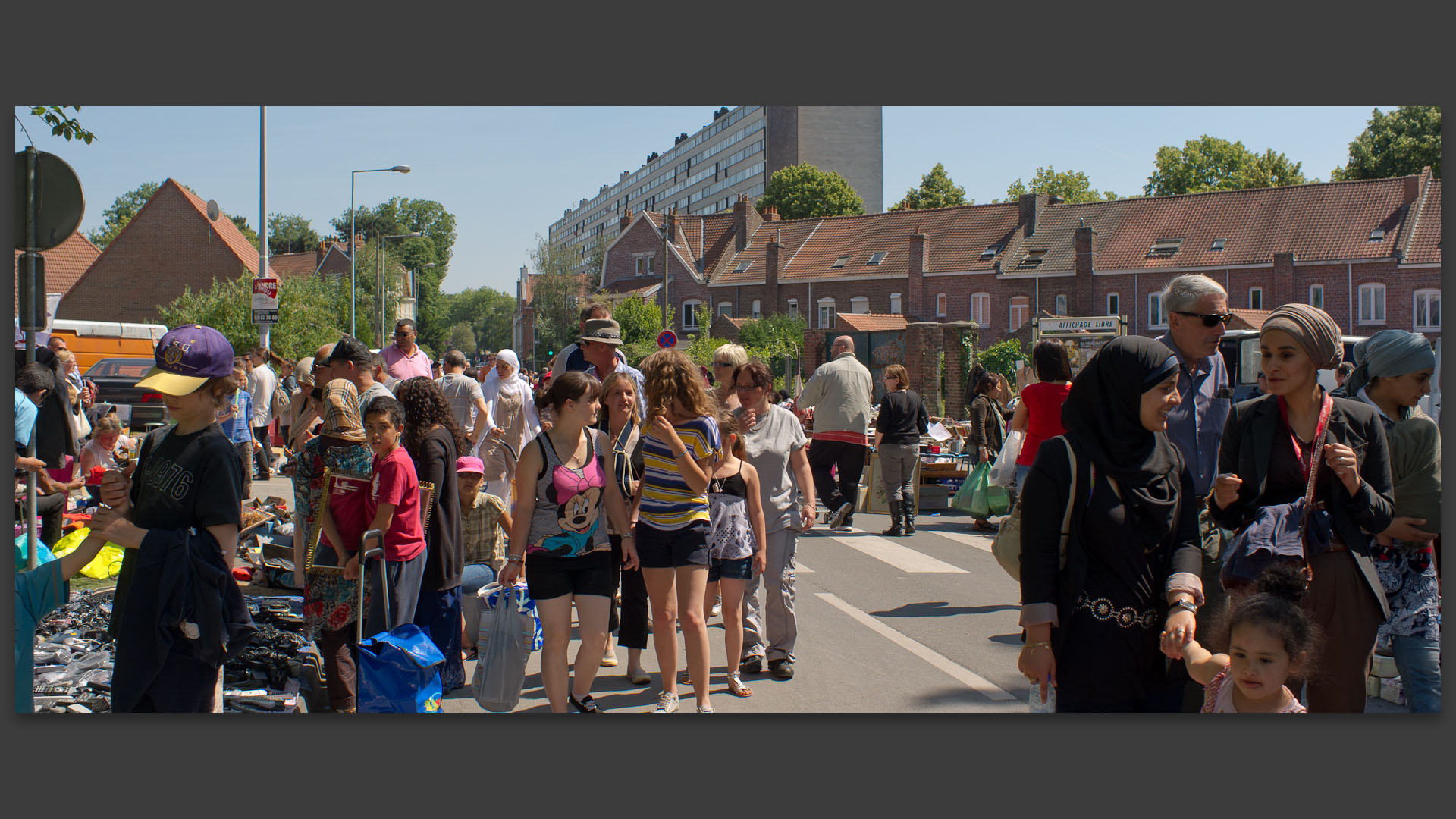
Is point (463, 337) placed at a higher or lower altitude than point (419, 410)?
higher

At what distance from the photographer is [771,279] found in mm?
62188

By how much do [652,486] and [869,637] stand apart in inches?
103

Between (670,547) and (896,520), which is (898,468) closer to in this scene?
(896,520)

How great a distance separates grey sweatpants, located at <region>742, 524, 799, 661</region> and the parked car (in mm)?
20743

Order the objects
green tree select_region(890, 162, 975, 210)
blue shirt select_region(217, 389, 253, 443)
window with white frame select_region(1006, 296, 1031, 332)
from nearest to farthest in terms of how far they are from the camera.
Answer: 1. blue shirt select_region(217, 389, 253, 443)
2. window with white frame select_region(1006, 296, 1031, 332)
3. green tree select_region(890, 162, 975, 210)

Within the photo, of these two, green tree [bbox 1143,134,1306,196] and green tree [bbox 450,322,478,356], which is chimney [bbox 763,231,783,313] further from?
green tree [bbox 450,322,478,356]

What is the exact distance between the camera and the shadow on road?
26.7 feet

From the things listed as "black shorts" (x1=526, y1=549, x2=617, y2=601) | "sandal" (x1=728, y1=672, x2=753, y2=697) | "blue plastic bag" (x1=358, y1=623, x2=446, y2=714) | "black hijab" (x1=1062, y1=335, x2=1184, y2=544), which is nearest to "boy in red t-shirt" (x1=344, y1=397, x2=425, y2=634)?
"blue plastic bag" (x1=358, y1=623, x2=446, y2=714)

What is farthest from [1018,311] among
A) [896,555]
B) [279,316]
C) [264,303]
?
[896,555]

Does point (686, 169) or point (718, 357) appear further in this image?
point (686, 169)

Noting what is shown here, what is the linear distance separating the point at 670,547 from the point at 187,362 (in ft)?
7.50

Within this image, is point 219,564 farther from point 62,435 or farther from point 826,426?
point 826,426

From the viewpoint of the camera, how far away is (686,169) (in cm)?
12506

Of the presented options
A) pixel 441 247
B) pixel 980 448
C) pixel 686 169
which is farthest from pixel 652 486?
pixel 686 169
